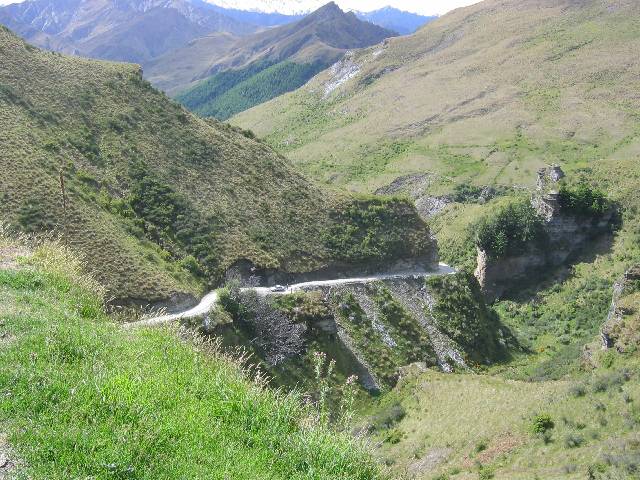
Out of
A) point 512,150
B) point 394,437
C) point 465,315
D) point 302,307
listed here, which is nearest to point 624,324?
point 394,437

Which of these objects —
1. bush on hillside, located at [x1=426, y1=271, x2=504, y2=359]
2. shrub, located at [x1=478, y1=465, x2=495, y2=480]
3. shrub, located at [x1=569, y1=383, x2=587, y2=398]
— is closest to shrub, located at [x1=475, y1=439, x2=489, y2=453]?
shrub, located at [x1=478, y1=465, x2=495, y2=480]

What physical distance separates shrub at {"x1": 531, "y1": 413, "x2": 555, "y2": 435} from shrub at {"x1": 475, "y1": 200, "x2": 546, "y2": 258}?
4421 cm

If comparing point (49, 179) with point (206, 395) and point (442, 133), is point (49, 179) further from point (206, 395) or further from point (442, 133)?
point (442, 133)

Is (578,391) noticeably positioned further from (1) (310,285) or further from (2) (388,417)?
(1) (310,285)

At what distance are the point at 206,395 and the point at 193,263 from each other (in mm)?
40427

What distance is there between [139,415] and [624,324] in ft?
114

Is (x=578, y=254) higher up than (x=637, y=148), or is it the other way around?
(x=637, y=148)

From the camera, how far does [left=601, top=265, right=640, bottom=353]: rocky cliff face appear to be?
35188 millimetres

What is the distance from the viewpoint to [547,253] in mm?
70875

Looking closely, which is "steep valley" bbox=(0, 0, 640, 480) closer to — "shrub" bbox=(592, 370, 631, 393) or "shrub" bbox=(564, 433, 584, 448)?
"shrub" bbox=(592, 370, 631, 393)

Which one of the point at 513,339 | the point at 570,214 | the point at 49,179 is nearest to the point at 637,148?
the point at 570,214

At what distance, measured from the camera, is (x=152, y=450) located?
9.16m

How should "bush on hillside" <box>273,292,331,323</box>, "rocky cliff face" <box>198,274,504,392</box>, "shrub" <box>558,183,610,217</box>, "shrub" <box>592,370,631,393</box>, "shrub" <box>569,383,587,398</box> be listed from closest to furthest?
"shrub" <box>592,370,631,393</box>, "shrub" <box>569,383,587,398</box>, "rocky cliff face" <box>198,274,504,392</box>, "bush on hillside" <box>273,292,331,323</box>, "shrub" <box>558,183,610,217</box>

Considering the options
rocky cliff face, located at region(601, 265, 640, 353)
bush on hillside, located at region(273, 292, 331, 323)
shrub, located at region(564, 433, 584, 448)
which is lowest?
rocky cliff face, located at region(601, 265, 640, 353)
